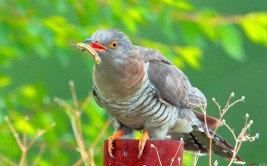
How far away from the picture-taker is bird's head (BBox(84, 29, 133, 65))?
4730mm

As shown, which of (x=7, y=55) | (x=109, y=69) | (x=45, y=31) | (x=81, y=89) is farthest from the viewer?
(x=81, y=89)

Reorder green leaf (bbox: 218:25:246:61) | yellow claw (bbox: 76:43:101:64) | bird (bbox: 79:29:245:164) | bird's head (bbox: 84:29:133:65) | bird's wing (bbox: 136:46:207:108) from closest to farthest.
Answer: yellow claw (bbox: 76:43:101:64) < bird's head (bbox: 84:29:133:65) < bird (bbox: 79:29:245:164) < bird's wing (bbox: 136:46:207:108) < green leaf (bbox: 218:25:246:61)

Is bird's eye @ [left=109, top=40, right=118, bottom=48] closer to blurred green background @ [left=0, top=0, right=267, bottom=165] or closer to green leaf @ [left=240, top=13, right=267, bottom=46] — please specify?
blurred green background @ [left=0, top=0, right=267, bottom=165]

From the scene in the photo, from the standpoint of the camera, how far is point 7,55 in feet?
23.4

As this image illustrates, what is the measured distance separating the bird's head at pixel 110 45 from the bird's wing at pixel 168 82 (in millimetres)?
223

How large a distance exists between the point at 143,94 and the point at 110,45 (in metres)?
0.39

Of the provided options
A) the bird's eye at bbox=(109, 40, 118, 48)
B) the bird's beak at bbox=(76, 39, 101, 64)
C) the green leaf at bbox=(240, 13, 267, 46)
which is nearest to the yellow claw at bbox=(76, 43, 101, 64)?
the bird's beak at bbox=(76, 39, 101, 64)

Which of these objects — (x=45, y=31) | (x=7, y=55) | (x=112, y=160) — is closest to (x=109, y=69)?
(x=112, y=160)

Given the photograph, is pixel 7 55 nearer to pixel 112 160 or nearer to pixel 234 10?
pixel 112 160

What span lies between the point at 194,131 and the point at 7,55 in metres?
2.14

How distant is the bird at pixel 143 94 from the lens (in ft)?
15.9

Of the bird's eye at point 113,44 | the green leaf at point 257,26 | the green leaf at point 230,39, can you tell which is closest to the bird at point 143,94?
the bird's eye at point 113,44

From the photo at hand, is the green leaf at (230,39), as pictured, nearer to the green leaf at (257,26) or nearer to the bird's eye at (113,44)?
the green leaf at (257,26)

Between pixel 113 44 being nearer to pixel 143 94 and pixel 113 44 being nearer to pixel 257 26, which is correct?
pixel 143 94
